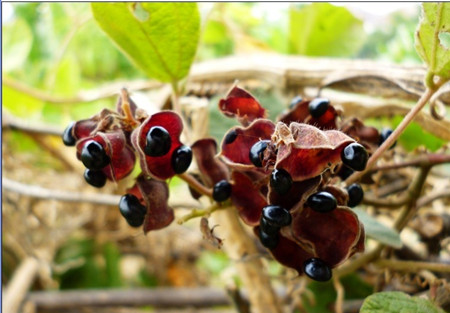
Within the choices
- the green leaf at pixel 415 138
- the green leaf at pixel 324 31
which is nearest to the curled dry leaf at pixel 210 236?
the green leaf at pixel 415 138

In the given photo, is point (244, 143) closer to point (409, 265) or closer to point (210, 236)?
point (210, 236)

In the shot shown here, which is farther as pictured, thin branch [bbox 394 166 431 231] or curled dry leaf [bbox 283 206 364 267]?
thin branch [bbox 394 166 431 231]

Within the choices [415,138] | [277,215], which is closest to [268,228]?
[277,215]

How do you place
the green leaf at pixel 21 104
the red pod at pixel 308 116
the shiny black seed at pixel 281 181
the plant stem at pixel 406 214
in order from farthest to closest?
1. the green leaf at pixel 21 104
2. the plant stem at pixel 406 214
3. the red pod at pixel 308 116
4. the shiny black seed at pixel 281 181

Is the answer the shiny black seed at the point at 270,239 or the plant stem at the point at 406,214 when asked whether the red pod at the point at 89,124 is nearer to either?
the shiny black seed at the point at 270,239

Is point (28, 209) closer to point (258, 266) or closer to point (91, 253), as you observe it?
point (91, 253)

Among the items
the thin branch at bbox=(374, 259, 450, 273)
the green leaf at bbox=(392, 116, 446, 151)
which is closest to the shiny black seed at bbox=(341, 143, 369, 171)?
the thin branch at bbox=(374, 259, 450, 273)

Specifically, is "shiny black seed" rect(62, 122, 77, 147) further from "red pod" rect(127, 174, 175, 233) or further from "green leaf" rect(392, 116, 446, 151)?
"green leaf" rect(392, 116, 446, 151)
